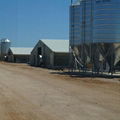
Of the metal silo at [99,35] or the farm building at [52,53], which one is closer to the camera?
the metal silo at [99,35]

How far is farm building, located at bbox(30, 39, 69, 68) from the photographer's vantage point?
213 ft

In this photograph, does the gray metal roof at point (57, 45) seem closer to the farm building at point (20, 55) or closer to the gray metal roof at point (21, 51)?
the gray metal roof at point (21, 51)

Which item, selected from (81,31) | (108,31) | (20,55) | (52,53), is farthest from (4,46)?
(108,31)

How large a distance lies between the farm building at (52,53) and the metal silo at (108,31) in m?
26.0

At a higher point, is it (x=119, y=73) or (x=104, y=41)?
(x=104, y=41)

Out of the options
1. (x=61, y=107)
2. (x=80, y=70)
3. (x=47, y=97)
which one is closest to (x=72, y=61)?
(x=80, y=70)

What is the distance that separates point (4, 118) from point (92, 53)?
93.8ft

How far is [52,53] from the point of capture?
6488 centimetres

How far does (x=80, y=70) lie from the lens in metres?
43.4

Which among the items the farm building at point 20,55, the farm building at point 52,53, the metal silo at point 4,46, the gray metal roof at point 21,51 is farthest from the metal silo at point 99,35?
the metal silo at point 4,46

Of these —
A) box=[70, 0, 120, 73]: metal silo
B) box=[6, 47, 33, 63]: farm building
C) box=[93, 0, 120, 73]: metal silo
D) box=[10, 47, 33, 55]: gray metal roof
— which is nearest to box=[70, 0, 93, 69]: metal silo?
box=[70, 0, 120, 73]: metal silo

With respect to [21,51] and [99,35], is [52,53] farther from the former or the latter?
[21,51]

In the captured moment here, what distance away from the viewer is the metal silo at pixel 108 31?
37562 mm

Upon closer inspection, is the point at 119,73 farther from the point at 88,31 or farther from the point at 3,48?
the point at 3,48
